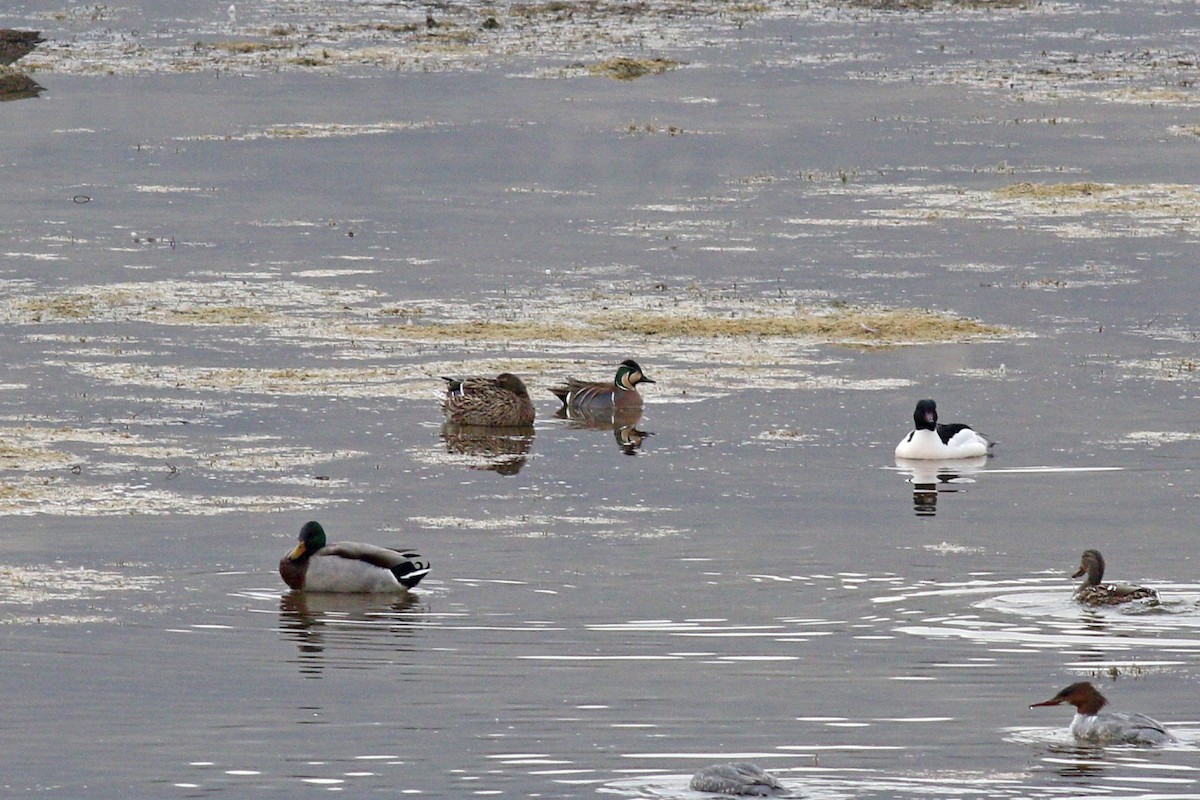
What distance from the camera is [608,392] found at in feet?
73.2

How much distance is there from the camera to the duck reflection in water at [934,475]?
19.3m

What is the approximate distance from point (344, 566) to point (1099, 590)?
4.66 meters

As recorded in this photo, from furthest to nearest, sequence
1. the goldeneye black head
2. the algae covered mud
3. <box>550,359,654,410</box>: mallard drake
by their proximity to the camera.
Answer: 1. <box>550,359,654,410</box>: mallard drake
2. the goldeneye black head
3. the algae covered mud

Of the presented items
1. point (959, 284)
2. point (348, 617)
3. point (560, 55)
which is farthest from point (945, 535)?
point (560, 55)

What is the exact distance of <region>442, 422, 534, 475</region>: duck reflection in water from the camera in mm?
20500

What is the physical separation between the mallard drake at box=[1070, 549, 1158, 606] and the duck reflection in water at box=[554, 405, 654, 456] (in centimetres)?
615

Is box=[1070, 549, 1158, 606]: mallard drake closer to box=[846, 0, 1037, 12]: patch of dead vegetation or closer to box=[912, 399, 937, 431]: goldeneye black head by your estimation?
box=[912, 399, 937, 431]: goldeneye black head

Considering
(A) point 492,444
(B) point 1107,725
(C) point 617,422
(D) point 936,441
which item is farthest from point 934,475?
(B) point 1107,725

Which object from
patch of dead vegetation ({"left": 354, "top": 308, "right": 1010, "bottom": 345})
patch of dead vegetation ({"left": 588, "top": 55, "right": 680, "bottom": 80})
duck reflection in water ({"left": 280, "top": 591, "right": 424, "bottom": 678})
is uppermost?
patch of dead vegetation ({"left": 588, "top": 55, "right": 680, "bottom": 80})

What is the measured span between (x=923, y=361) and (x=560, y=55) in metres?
29.7

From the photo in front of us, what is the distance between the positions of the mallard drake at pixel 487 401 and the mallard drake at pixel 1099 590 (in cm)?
724

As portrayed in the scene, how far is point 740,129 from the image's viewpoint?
1703 inches

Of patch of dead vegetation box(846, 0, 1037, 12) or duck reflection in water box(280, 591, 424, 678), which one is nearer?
duck reflection in water box(280, 591, 424, 678)

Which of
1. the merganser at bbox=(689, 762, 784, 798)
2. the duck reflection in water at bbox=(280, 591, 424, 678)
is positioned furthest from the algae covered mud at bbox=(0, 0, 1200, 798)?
the merganser at bbox=(689, 762, 784, 798)
